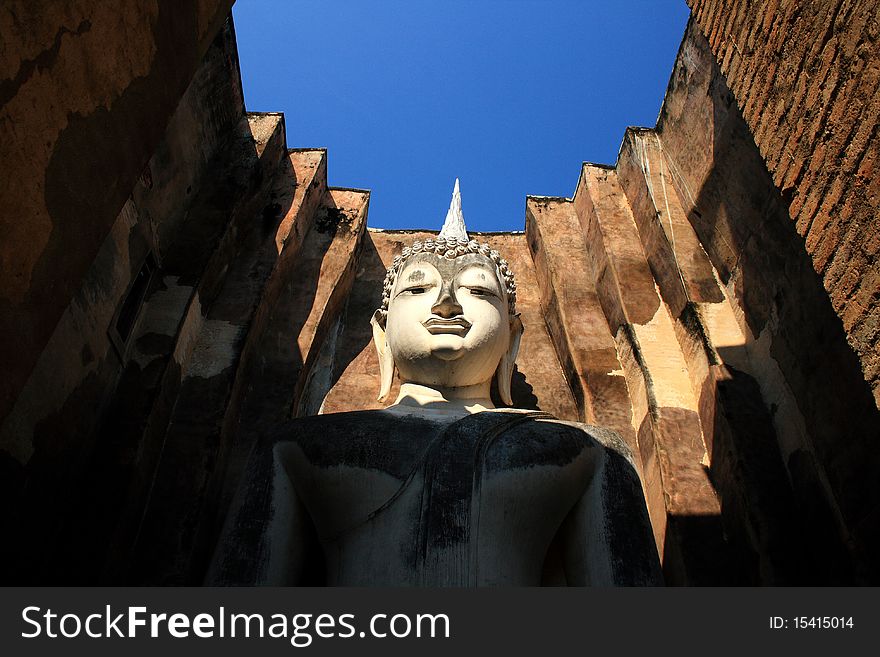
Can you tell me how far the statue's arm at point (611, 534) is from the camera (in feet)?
10.7

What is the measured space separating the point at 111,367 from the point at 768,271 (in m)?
3.89

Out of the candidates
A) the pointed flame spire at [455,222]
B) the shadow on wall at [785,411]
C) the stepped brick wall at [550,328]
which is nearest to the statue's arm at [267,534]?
the stepped brick wall at [550,328]

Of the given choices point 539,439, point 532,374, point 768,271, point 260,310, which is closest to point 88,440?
point 260,310

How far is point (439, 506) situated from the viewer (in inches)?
130

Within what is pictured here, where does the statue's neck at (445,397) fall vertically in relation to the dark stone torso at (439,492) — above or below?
above

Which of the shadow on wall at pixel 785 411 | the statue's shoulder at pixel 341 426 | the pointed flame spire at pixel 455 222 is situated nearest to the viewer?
the statue's shoulder at pixel 341 426

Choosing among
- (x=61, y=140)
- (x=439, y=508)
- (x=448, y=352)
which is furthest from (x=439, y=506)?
(x=61, y=140)

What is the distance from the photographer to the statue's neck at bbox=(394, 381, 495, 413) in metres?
4.25

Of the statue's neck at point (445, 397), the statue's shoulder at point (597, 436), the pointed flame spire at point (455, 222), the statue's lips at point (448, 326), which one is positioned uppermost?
the pointed flame spire at point (455, 222)

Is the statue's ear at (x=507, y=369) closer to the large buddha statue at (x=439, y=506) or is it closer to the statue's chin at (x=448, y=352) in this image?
the statue's chin at (x=448, y=352)

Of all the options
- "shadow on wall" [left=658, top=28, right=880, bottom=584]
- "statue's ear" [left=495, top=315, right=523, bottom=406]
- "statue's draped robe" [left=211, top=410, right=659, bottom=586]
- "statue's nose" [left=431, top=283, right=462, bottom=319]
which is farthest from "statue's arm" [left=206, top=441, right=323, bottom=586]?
→ "shadow on wall" [left=658, top=28, right=880, bottom=584]

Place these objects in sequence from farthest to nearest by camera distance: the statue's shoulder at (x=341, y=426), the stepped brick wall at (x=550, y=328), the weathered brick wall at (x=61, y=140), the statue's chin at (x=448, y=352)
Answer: the statue's chin at (x=448, y=352), the statue's shoulder at (x=341, y=426), the stepped brick wall at (x=550, y=328), the weathered brick wall at (x=61, y=140)

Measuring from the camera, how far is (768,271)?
4918mm

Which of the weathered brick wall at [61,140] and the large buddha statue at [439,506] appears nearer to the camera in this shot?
the weathered brick wall at [61,140]
